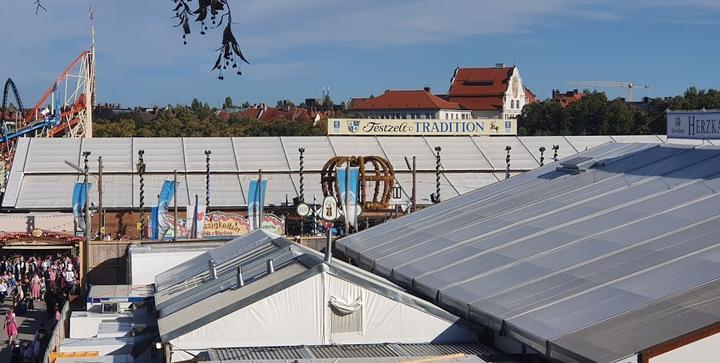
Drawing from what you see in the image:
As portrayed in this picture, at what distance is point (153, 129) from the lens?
357 feet

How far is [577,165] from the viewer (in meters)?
25.1

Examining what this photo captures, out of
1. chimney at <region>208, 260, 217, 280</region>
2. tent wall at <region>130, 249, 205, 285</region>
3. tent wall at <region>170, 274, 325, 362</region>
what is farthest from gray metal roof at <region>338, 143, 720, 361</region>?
tent wall at <region>130, 249, 205, 285</region>

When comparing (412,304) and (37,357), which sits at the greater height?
(412,304)

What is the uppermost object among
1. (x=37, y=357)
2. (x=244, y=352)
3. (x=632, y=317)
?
(x=632, y=317)

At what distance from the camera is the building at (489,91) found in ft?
556

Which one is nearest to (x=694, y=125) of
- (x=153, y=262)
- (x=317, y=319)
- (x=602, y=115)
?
(x=317, y=319)

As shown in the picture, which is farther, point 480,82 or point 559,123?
point 480,82

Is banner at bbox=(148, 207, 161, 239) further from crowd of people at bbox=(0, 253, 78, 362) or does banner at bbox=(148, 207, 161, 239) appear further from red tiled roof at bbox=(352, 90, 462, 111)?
red tiled roof at bbox=(352, 90, 462, 111)

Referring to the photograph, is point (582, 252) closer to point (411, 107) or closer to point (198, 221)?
point (198, 221)

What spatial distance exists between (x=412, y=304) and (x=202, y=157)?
4428cm

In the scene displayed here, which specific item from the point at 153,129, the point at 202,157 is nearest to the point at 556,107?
the point at 153,129

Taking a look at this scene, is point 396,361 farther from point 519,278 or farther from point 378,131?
point 378,131

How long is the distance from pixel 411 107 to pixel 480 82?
46.3ft

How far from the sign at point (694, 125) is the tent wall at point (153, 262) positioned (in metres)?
12.3
